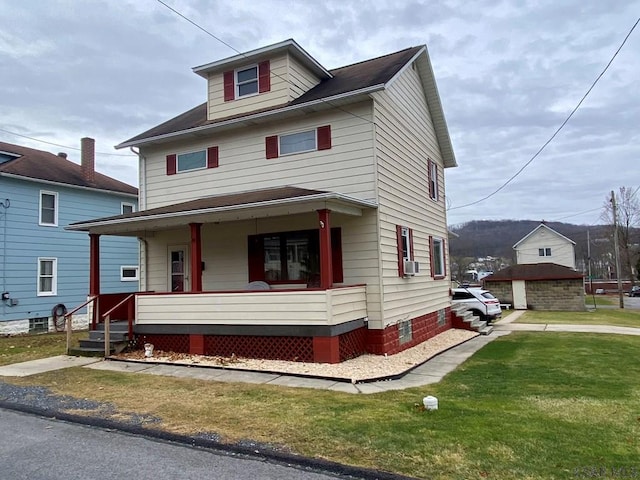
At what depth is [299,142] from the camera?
11.8 m

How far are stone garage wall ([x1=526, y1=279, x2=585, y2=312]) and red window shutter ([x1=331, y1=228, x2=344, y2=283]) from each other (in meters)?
25.4

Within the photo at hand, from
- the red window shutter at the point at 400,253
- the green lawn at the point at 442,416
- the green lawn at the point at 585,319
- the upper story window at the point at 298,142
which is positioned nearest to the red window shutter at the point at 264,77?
the upper story window at the point at 298,142

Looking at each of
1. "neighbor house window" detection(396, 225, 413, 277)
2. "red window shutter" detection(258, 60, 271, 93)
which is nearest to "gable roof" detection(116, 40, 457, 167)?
"red window shutter" detection(258, 60, 271, 93)

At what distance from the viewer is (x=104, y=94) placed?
1727 cm

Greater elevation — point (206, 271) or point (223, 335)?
point (206, 271)

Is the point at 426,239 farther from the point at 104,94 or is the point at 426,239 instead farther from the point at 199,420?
the point at 104,94

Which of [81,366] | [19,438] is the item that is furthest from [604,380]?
[81,366]

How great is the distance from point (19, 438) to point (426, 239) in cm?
1192

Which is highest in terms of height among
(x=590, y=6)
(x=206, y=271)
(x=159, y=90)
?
(x=159, y=90)

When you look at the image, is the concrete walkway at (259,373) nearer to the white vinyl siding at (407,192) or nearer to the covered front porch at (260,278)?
the covered front porch at (260,278)

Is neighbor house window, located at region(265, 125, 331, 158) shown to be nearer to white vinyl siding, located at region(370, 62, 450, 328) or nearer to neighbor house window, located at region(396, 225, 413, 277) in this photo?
white vinyl siding, located at region(370, 62, 450, 328)

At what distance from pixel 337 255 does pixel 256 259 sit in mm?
2356

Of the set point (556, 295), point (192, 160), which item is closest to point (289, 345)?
point (192, 160)

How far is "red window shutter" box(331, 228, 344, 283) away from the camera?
36.1ft
